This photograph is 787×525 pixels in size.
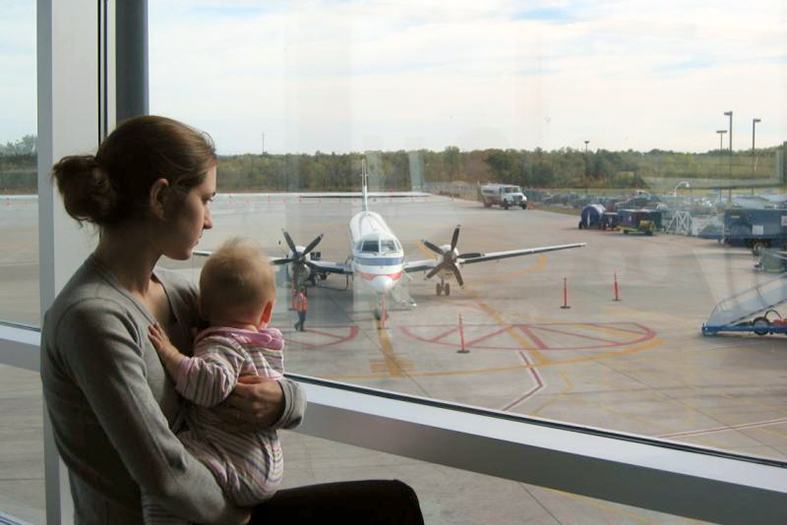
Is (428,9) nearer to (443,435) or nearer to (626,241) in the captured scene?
(626,241)

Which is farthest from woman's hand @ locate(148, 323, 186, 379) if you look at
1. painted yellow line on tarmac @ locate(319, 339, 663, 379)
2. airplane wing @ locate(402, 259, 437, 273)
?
airplane wing @ locate(402, 259, 437, 273)

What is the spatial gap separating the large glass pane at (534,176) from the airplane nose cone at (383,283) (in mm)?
163

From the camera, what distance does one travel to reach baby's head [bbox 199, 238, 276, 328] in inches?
46.5

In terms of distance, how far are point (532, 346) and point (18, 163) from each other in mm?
2045

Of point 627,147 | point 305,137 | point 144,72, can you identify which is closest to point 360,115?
point 305,137

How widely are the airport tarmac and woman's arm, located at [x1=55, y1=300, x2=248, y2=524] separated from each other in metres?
0.86

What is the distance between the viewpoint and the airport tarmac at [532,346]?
1.66 metres

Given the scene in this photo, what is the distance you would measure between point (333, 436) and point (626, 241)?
37.1 inches

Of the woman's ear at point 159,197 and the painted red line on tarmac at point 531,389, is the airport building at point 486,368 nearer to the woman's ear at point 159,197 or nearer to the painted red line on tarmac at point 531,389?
the painted red line on tarmac at point 531,389

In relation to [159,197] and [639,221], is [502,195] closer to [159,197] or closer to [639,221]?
[639,221]

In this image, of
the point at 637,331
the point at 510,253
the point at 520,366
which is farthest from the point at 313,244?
the point at 637,331

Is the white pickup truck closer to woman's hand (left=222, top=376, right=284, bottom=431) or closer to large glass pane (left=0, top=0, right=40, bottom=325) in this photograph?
woman's hand (left=222, top=376, right=284, bottom=431)

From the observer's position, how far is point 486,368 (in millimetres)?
2174

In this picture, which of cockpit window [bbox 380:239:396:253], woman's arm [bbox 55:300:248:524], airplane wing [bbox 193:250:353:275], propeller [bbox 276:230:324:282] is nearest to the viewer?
woman's arm [bbox 55:300:248:524]
